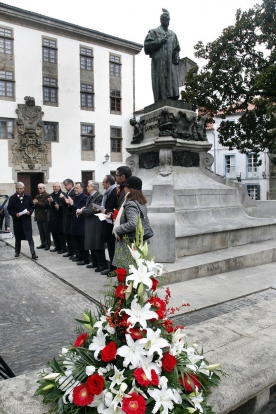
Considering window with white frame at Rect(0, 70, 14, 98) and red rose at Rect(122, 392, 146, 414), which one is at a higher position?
window with white frame at Rect(0, 70, 14, 98)

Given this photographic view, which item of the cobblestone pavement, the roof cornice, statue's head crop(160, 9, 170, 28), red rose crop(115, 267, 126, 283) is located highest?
the roof cornice

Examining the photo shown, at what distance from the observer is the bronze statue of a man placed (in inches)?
355

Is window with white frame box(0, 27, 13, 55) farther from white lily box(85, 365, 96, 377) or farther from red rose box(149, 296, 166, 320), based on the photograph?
white lily box(85, 365, 96, 377)

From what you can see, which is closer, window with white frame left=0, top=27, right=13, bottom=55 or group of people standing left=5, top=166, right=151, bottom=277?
group of people standing left=5, top=166, right=151, bottom=277

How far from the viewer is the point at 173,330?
212 cm

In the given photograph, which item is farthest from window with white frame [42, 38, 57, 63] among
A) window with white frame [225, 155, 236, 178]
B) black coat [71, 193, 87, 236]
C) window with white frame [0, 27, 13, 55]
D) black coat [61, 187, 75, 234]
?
black coat [71, 193, 87, 236]

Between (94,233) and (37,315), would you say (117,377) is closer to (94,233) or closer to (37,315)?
(37,315)

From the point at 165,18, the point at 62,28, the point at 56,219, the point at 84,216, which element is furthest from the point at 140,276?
the point at 62,28

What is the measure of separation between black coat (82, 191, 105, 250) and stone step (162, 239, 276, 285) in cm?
141

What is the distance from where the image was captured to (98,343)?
6.35 feet

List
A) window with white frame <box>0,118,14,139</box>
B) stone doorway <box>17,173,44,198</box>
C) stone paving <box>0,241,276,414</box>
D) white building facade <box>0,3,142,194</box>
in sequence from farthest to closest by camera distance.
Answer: stone doorway <box>17,173,44,198</box> < white building facade <box>0,3,142,194</box> < window with white frame <box>0,118,14,139</box> < stone paving <box>0,241,276,414</box>

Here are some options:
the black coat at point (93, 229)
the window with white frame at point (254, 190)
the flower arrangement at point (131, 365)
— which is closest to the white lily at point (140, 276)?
the flower arrangement at point (131, 365)

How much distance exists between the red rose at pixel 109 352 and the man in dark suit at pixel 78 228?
221 inches

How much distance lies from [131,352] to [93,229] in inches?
197
